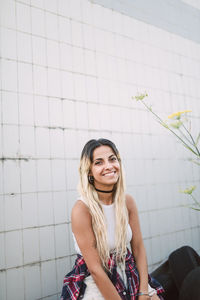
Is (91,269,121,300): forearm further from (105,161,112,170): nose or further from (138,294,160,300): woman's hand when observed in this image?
(105,161,112,170): nose

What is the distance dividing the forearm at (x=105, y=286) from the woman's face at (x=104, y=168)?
480mm

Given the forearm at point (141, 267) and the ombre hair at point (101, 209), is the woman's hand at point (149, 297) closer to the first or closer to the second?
the forearm at point (141, 267)

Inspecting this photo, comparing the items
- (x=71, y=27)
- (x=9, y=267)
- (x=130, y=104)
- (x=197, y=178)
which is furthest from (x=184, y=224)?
(x=71, y=27)

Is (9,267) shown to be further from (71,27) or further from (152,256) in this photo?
(71,27)

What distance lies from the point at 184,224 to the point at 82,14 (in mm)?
2173

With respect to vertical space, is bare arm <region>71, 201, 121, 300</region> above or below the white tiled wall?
below

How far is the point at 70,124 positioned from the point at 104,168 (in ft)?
2.39

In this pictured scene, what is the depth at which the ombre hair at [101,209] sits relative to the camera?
5.42 ft

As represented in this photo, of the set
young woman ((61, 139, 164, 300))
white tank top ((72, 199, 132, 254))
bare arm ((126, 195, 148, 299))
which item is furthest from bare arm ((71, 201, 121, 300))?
bare arm ((126, 195, 148, 299))

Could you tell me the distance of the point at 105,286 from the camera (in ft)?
5.06

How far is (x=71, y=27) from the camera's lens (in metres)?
2.48

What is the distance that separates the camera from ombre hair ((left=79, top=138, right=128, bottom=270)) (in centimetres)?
165

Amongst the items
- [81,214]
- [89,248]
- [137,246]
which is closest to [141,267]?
[137,246]

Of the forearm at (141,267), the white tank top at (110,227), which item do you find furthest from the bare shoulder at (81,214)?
the forearm at (141,267)
